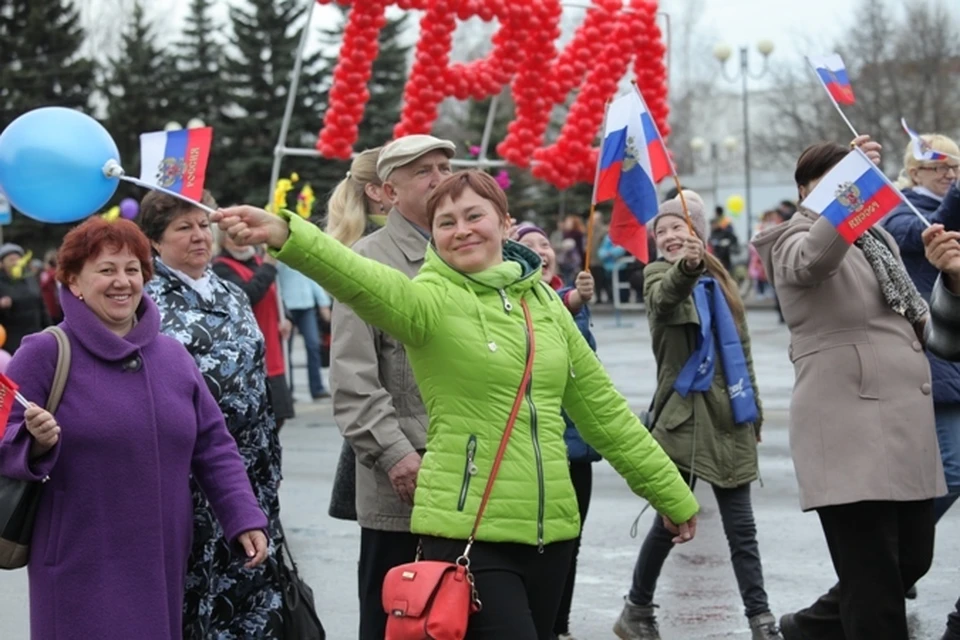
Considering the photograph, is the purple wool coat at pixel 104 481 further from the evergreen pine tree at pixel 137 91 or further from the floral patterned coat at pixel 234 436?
the evergreen pine tree at pixel 137 91

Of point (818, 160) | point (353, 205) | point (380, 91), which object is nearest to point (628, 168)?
point (818, 160)

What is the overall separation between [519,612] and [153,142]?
1680mm

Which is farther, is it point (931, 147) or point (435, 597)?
point (931, 147)

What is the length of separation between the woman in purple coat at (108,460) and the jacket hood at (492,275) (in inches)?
33.7

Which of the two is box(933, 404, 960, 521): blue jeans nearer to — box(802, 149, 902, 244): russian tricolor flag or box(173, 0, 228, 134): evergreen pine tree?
box(802, 149, 902, 244): russian tricolor flag

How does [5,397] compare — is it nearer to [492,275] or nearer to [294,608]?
[492,275]

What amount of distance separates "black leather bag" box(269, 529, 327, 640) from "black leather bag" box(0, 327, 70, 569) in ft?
3.69

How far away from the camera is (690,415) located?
6660mm

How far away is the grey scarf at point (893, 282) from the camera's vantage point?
548 cm

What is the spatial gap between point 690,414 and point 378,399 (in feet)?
6.90

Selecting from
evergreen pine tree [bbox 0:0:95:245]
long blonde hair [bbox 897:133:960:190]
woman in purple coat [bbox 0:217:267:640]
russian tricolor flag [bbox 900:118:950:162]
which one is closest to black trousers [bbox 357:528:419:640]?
woman in purple coat [bbox 0:217:267:640]

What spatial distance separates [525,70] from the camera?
744 inches

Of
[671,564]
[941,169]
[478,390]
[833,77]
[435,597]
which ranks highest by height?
[833,77]

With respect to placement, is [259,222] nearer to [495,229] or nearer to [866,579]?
[495,229]
